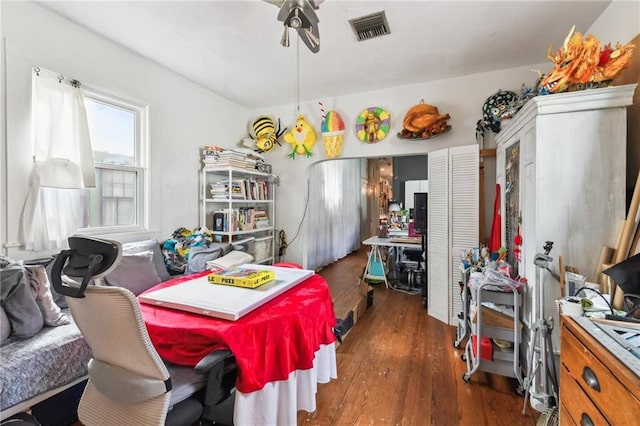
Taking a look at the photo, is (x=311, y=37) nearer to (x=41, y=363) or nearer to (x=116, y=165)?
(x=116, y=165)

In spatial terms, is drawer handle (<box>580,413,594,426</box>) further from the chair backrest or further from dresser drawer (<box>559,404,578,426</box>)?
the chair backrest

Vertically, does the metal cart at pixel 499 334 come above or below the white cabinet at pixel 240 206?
below

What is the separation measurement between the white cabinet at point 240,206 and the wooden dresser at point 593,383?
Answer: 2.87m

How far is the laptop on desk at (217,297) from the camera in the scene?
3.77 ft

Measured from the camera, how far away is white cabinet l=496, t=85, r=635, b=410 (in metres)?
1.52

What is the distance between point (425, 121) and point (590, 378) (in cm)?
258

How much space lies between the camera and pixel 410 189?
20.2 feet

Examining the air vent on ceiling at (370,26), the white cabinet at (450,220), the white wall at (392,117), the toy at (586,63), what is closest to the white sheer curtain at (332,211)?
the white wall at (392,117)

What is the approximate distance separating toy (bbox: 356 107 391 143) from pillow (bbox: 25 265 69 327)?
10.2 feet

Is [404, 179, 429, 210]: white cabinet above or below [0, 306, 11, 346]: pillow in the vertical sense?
above

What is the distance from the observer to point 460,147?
2770 mm

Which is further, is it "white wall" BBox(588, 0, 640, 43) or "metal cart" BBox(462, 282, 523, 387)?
"metal cart" BBox(462, 282, 523, 387)

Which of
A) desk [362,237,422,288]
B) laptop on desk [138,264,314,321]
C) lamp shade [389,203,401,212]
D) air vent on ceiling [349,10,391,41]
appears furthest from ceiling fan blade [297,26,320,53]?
lamp shade [389,203,401,212]

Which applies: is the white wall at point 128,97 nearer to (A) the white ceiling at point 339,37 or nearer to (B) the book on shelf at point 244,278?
(A) the white ceiling at point 339,37
